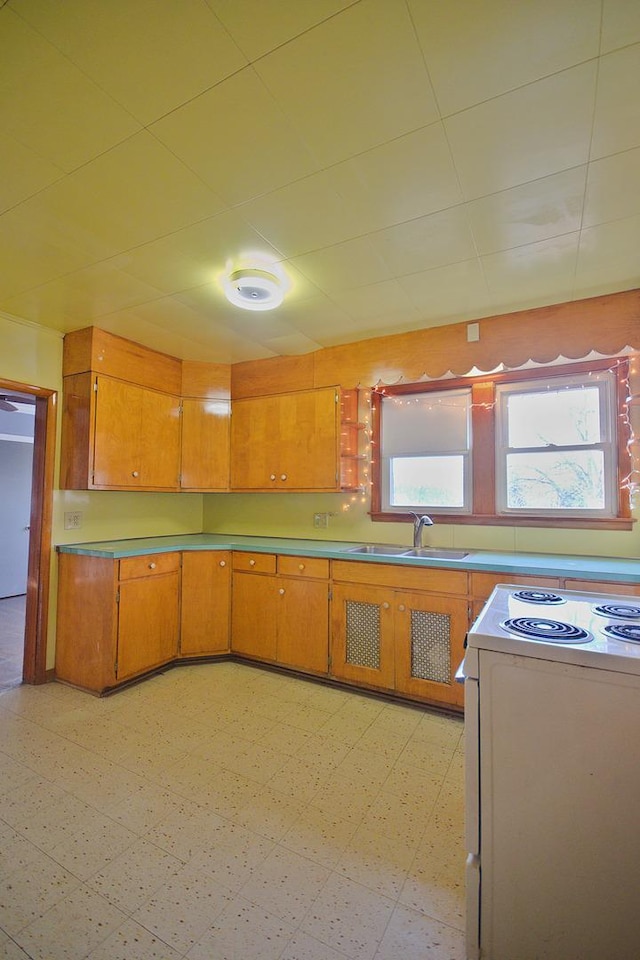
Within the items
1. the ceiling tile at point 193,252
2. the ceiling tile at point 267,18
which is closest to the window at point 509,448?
the ceiling tile at point 193,252

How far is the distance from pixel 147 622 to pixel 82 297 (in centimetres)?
216

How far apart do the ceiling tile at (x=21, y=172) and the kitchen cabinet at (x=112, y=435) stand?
4.75ft

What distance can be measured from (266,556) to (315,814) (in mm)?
1742

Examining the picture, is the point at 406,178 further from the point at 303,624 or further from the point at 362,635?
the point at 303,624

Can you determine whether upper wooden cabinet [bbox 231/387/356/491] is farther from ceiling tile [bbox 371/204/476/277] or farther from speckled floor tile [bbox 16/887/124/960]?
speckled floor tile [bbox 16/887/124/960]

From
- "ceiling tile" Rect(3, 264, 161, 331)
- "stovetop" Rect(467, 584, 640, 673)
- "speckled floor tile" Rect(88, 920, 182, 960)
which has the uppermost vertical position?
"ceiling tile" Rect(3, 264, 161, 331)

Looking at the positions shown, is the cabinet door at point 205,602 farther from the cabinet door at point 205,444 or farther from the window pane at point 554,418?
the window pane at point 554,418

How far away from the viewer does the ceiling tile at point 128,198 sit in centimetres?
158

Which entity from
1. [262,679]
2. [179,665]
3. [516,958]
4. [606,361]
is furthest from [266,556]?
[606,361]

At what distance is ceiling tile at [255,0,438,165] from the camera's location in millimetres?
1144

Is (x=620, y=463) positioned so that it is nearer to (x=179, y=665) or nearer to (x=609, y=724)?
(x=609, y=724)

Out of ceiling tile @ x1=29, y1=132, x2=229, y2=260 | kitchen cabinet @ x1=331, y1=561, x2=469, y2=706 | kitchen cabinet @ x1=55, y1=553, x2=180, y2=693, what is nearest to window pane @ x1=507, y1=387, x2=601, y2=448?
kitchen cabinet @ x1=331, y1=561, x2=469, y2=706

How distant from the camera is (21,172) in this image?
5.35 ft

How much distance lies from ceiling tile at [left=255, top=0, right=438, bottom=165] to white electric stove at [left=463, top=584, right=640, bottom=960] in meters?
1.63
